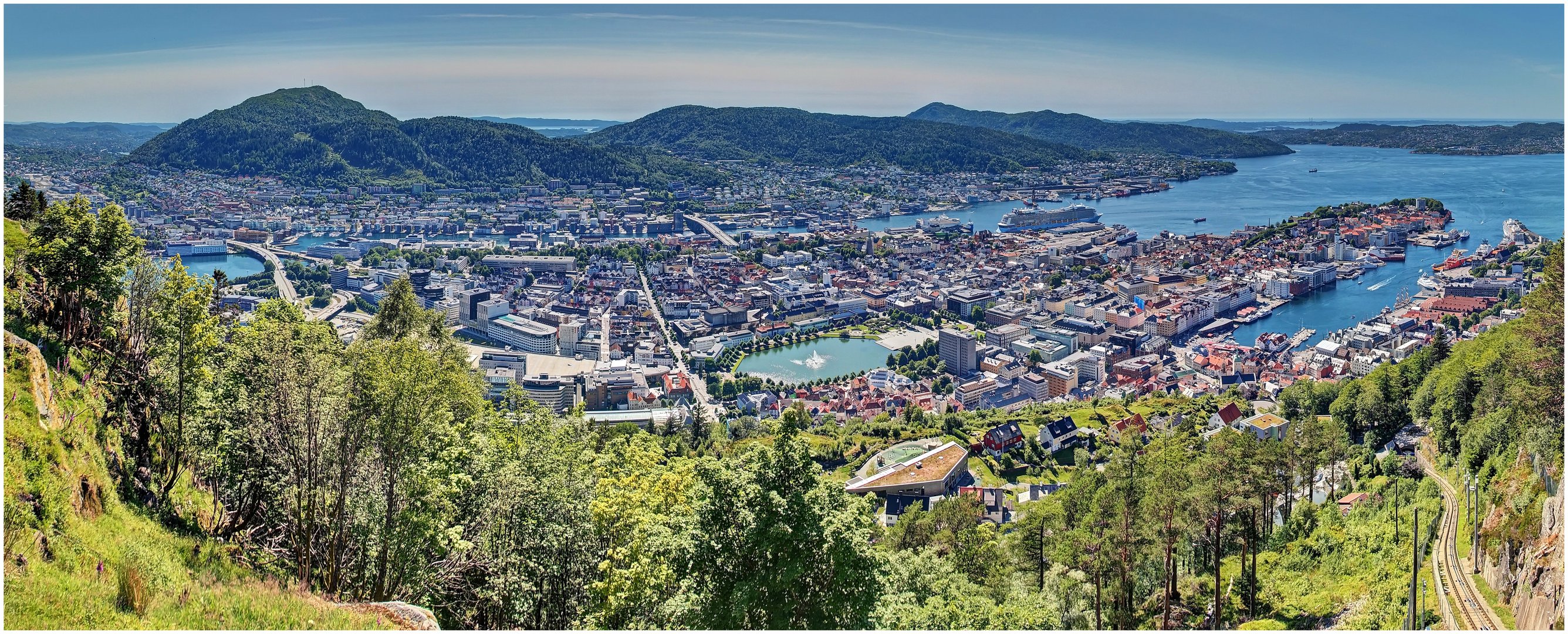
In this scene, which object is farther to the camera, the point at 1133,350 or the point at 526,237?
the point at 526,237

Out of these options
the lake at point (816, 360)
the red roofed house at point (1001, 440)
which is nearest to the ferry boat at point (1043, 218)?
the lake at point (816, 360)

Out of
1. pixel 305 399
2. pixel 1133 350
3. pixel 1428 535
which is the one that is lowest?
pixel 1133 350

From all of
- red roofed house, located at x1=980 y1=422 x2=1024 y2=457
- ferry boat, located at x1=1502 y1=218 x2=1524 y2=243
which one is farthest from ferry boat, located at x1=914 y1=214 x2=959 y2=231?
red roofed house, located at x1=980 y1=422 x2=1024 y2=457

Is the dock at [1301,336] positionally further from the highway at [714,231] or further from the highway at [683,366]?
the highway at [714,231]

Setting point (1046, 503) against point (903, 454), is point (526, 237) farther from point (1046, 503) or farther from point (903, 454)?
point (1046, 503)

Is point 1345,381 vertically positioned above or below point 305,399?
below

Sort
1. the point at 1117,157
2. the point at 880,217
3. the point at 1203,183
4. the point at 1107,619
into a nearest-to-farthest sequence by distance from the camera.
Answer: the point at 1107,619, the point at 880,217, the point at 1203,183, the point at 1117,157

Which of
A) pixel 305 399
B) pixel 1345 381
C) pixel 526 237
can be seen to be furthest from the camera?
pixel 526 237

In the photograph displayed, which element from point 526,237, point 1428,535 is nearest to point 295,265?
point 526,237
